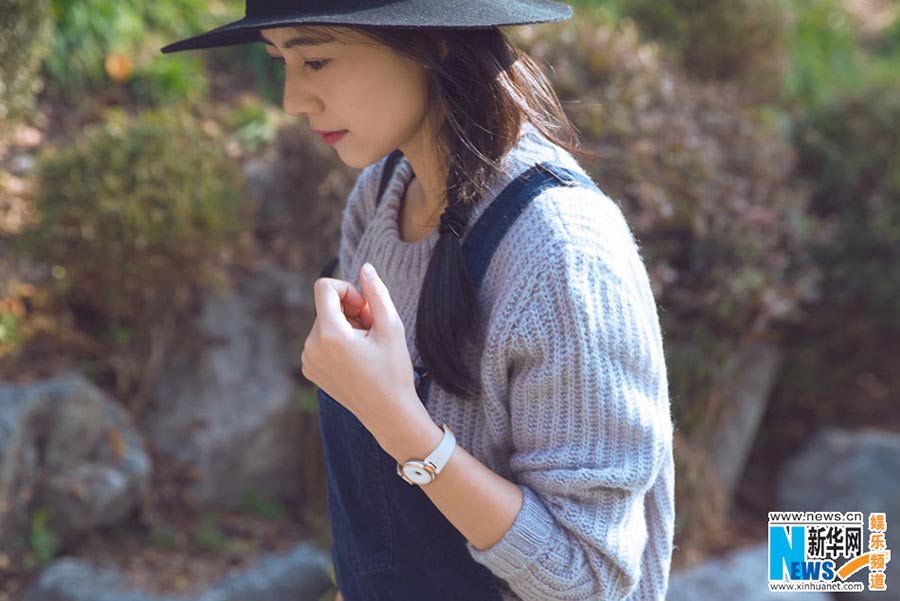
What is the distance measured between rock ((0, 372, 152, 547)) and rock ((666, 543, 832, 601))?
2.10 m

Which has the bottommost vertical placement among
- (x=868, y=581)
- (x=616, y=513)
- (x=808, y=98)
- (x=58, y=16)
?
(x=868, y=581)

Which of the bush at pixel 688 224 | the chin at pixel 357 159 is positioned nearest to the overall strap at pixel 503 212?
the chin at pixel 357 159

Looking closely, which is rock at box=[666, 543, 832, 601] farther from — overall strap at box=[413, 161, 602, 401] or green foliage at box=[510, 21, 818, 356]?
overall strap at box=[413, 161, 602, 401]

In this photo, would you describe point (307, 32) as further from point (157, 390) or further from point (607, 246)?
point (157, 390)

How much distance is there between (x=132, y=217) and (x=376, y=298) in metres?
2.41

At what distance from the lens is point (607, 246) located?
1.34m

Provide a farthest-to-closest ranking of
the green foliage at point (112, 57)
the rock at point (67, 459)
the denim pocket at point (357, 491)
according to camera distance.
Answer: the green foliage at point (112, 57) → the rock at point (67, 459) → the denim pocket at point (357, 491)

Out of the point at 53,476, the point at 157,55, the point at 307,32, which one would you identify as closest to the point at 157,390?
the point at 53,476

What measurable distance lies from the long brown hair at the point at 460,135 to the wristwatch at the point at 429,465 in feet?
0.46

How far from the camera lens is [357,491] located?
1555 millimetres

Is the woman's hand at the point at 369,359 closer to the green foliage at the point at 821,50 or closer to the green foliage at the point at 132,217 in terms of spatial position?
the green foliage at the point at 132,217

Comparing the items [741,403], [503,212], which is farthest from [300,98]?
[741,403]

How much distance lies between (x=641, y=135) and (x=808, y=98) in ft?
9.12

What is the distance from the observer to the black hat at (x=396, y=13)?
4.33 feet
